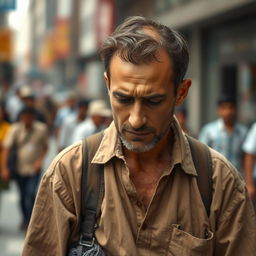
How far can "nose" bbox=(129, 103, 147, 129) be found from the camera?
2.81m

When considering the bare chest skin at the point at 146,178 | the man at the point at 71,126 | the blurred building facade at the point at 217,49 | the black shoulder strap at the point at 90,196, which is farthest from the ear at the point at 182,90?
the blurred building facade at the point at 217,49

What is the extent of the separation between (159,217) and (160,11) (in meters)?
18.9

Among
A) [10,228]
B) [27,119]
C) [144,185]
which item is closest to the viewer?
[144,185]

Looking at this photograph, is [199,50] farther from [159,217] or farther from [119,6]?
[159,217]

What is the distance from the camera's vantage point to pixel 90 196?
2930 mm

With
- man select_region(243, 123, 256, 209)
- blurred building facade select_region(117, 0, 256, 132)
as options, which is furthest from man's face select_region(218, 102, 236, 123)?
blurred building facade select_region(117, 0, 256, 132)

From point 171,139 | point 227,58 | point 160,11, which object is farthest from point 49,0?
point 171,139

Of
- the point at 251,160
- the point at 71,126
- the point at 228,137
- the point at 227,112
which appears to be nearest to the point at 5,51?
the point at 71,126

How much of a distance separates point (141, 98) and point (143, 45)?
Answer: 19cm

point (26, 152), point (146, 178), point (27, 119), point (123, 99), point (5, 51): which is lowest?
point (26, 152)

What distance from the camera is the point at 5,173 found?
9.91 metres

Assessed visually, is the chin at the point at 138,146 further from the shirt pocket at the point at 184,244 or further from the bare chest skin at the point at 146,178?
the shirt pocket at the point at 184,244

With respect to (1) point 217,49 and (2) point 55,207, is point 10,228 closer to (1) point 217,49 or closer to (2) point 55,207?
(2) point 55,207

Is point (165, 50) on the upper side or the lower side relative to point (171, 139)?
upper
